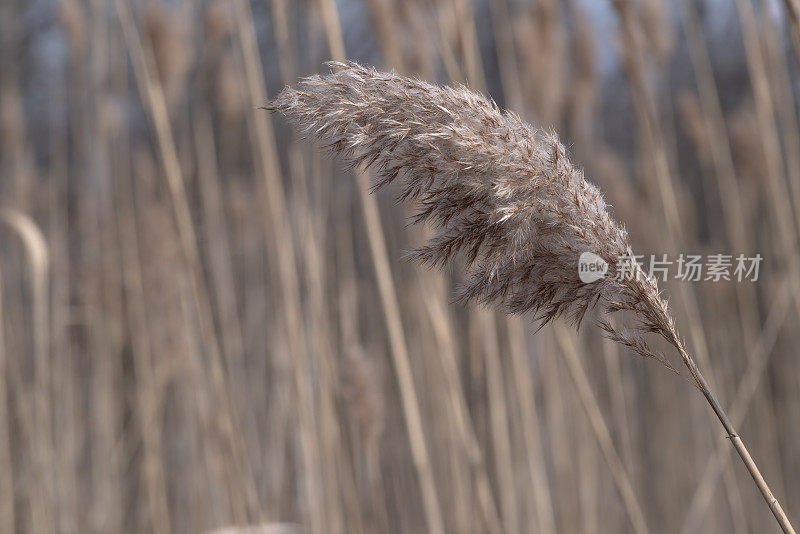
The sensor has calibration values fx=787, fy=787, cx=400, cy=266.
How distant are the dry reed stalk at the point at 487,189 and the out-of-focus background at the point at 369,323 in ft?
1.32

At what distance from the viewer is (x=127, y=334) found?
8.25 feet

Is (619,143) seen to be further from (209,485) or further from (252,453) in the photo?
(209,485)

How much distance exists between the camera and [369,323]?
260cm

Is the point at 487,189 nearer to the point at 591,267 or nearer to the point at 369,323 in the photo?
the point at 591,267

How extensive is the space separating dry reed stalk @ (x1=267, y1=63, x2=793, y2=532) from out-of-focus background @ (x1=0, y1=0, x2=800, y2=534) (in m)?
0.40

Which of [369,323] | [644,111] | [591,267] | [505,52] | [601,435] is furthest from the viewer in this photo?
[369,323]

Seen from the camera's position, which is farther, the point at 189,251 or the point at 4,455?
the point at 4,455

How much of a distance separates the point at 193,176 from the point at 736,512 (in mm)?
1721

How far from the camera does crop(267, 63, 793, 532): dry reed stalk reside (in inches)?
23.3

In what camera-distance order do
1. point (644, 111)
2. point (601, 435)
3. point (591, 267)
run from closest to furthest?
point (591, 267) → point (601, 435) → point (644, 111)

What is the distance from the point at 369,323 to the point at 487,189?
2.02m

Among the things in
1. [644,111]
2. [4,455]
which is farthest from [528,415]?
[4,455]

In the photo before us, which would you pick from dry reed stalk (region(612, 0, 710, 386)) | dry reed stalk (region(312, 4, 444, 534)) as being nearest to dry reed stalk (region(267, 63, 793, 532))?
dry reed stalk (region(312, 4, 444, 534))

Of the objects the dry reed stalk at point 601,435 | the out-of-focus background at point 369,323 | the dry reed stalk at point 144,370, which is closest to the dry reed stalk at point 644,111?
the out-of-focus background at point 369,323
